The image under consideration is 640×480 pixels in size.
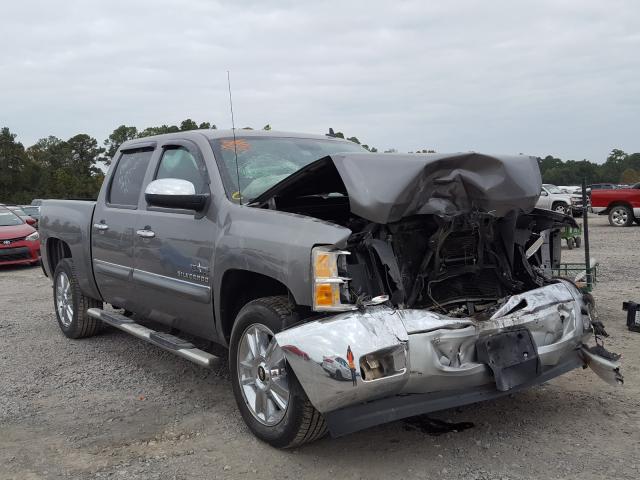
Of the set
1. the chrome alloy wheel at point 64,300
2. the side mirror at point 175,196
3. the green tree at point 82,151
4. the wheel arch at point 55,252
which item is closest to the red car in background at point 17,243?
the wheel arch at point 55,252

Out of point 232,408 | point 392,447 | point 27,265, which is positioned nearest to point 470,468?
point 392,447

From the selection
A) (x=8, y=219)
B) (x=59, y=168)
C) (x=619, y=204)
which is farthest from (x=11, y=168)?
(x=619, y=204)

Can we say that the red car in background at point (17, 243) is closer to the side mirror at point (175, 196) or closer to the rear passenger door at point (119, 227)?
the rear passenger door at point (119, 227)

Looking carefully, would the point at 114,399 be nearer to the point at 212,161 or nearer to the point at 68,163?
the point at 212,161

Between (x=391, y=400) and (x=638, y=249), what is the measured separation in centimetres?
1144

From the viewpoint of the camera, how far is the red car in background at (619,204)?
19438 millimetres

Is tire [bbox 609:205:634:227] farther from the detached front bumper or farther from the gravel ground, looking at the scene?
the detached front bumper

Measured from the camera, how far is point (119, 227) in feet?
16.8

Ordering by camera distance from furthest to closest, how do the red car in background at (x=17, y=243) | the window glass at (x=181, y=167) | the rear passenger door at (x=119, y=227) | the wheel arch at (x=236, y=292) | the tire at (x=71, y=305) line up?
the red car in background at (x=17, y=243) < the tire at (x=71, y=305) < the rear passenger door at (x=119, y=227) < the window glass at (x=181, y=167) < the wheel arch at (x=236, y=292)

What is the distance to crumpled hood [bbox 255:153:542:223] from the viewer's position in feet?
10.8

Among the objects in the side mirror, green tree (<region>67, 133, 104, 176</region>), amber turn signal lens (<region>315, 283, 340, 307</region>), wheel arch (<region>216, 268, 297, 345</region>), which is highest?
green tree (<region>67, 133, 104, 176</region>)

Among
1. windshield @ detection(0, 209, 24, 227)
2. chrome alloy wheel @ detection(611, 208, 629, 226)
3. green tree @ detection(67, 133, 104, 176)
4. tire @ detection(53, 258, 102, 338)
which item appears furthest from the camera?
green tree @ detection(67, 133, 104, 176)

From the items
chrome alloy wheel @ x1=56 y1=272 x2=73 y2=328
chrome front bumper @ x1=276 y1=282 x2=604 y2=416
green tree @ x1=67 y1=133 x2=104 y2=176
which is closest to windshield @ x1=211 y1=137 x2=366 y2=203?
chrome front bumper @ x1=276 y1=282 x2=604 y2=416

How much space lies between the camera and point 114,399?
14.8 feet
